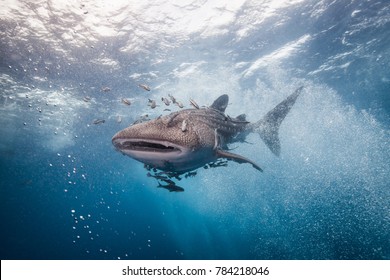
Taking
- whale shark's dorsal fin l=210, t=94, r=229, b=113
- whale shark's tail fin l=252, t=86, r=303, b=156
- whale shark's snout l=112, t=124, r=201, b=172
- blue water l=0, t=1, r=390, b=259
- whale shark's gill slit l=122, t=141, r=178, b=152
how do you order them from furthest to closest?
blue water l=0, t=1, r=390, b=259, whale shark's tail fin l=252, t=86, r=303, b=156, whale shark's dorsal fin l=210, t=94, r=229, b=113, whale shark's gill slit l=122, t=141, r=178, b=152, whale shark's snout l=112, t=124, r=201, b=172

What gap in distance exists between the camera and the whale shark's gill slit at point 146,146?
3086mm

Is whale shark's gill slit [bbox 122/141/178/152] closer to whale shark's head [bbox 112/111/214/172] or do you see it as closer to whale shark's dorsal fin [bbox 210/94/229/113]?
whale shark's head [bbox 112/111/214/172]

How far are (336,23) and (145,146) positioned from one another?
54.3 ft

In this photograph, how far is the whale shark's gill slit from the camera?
3086 mm

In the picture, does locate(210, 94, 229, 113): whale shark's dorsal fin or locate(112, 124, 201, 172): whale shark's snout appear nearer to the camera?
locate(112, 124, 201, 172): whale shark's snout

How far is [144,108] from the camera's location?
1030 inches

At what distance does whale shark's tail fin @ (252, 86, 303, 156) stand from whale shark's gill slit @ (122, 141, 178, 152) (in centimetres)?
453

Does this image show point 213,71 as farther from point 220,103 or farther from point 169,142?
point 169,142

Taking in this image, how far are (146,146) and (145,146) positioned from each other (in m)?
0.01

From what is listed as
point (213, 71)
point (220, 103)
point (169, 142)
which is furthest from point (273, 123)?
point (213, 71)

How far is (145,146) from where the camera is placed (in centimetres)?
316

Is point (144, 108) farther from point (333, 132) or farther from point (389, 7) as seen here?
point (333, 132)

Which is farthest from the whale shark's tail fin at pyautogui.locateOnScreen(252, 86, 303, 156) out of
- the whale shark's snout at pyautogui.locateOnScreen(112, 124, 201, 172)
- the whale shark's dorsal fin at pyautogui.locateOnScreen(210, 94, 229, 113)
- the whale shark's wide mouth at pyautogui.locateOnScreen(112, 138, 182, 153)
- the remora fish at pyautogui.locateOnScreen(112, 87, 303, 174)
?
the whale shark's wide mouth at pyautogui.locateOnScreen(112, 138, 182, 153)

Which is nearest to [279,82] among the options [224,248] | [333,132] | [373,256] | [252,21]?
[252,21]
